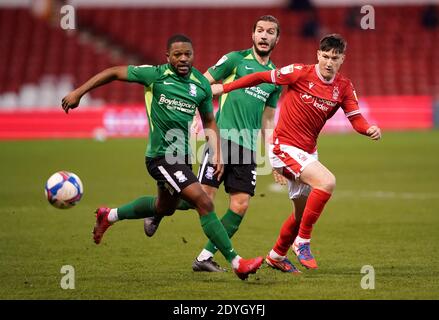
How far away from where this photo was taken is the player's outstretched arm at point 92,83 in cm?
761

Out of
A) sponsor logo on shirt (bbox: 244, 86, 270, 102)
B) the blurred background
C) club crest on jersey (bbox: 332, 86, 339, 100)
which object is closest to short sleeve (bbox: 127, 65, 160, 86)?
sponsor logo on shirt (bbox: 244, 86, 270, 102)

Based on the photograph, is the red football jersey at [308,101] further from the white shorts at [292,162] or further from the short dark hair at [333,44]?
the short dark hair at [333,44]

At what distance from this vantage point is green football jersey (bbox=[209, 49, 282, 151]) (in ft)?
28.9

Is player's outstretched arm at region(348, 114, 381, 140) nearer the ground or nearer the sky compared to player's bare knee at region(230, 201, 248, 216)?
nearer the sky

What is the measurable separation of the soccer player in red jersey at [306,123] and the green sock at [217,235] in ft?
2.93

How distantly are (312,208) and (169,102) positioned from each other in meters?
1.59

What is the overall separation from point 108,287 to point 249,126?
7.45ft

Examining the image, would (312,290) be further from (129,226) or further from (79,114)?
(79,114)

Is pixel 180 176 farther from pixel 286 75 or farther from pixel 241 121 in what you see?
pixel 286 75

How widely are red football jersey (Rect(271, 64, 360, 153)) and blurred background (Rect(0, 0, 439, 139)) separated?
22163mm

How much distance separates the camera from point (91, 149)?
2266 cm

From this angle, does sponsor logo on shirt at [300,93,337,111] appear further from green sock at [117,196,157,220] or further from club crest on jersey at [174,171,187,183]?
green sock at [117,196,157,220]

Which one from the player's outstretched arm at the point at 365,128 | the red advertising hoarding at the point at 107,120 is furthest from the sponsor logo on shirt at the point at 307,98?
the red advertising hoarding at the point at 107,120
